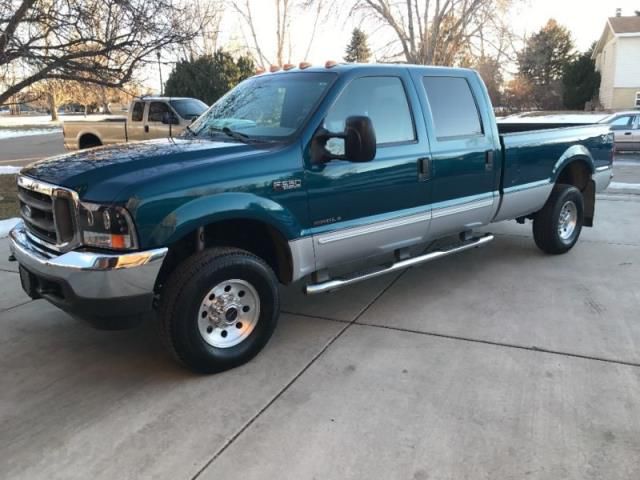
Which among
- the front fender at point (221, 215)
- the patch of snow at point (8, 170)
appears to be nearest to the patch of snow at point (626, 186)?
→ the front fender at point (221, 215)

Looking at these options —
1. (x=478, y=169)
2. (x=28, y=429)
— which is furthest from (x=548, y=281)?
(x=28, y=429)

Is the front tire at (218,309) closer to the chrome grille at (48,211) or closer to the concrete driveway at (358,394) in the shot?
the concrete driveway at (358,394)

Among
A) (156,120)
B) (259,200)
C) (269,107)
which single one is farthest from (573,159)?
(156,120)

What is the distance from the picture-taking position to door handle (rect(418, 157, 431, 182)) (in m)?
4.65

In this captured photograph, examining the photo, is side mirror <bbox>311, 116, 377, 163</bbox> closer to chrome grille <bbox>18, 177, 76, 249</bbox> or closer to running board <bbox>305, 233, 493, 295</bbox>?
running board <bbox>305, 233, 493, 295</bbox>

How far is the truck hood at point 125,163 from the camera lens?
10.8 feet

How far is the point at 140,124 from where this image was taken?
45.9 feet

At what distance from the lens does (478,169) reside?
205 inches

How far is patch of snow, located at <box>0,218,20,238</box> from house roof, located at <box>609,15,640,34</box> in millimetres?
36161

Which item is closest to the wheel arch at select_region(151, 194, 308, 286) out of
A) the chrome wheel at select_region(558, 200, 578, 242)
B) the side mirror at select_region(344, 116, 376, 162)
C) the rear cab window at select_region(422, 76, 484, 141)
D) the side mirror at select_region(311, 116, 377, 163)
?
the side mirror at select_region(311, 116, 377, 163)

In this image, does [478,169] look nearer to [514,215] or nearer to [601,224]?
[514,215]

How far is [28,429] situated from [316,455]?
164cm

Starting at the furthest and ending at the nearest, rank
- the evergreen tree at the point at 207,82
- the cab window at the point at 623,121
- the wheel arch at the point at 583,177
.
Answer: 1. the evergreen tree at the point at 207,82
2. the cab window at the point at 623,121
3. the wheel arch at the point at 583,177

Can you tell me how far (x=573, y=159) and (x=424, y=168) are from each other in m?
2.59
